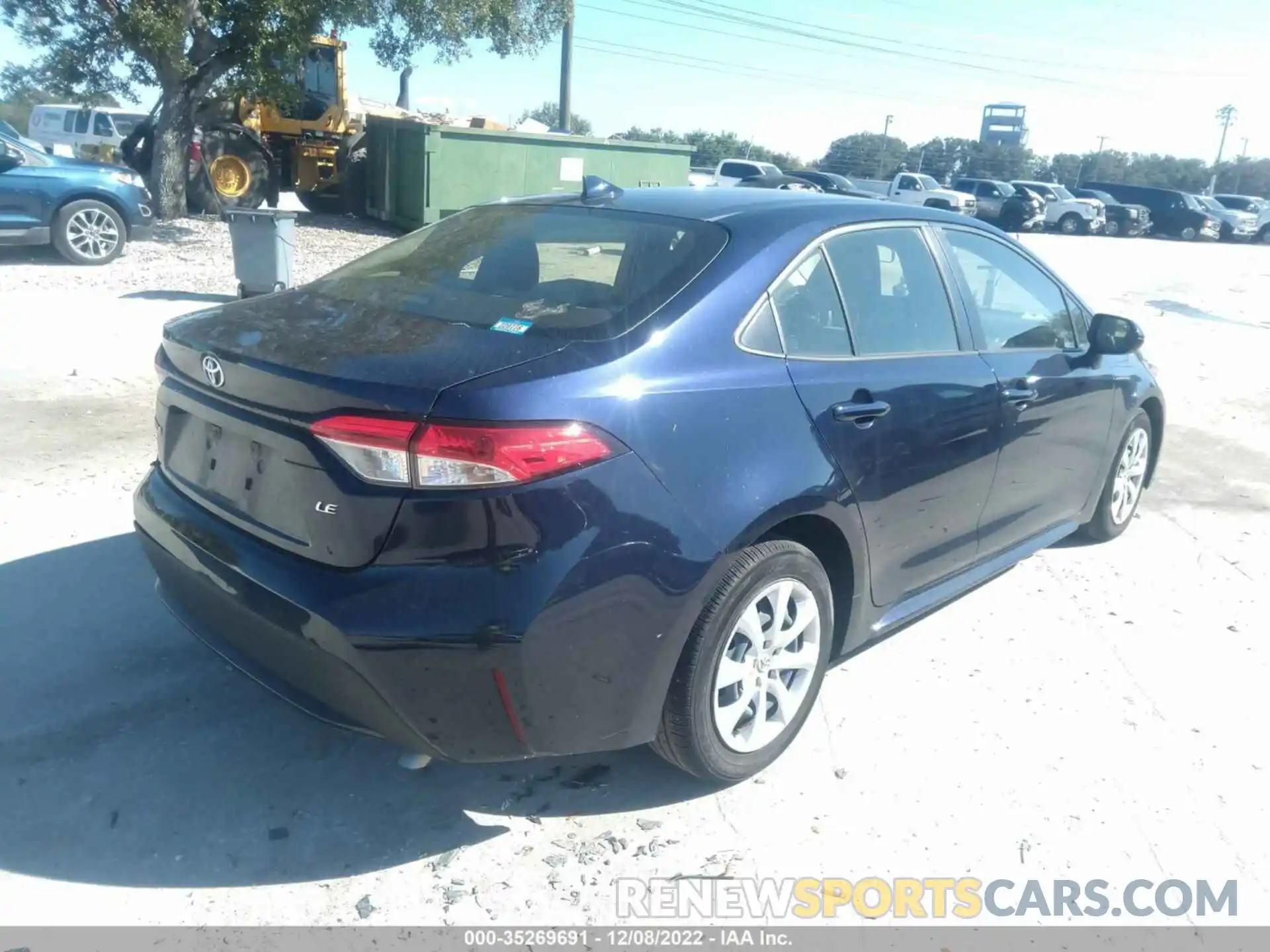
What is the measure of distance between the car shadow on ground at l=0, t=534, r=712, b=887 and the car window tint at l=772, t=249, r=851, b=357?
54.2 inches

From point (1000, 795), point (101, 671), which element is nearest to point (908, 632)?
point (1000, 795)

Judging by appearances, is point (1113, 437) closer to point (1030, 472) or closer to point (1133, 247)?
point (1030, 472)

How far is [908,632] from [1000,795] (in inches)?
44.3

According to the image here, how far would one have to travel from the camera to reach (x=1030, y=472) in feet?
13.7

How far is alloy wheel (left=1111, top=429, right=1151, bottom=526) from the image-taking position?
516 cm

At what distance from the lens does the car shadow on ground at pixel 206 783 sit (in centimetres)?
274

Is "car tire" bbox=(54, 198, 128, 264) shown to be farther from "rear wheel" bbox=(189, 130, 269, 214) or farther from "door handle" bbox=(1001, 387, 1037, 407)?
"door handle" bbox=(1001, 387, 1037, 407)

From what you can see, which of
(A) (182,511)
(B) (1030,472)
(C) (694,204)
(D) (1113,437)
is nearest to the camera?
(A) (182,511)

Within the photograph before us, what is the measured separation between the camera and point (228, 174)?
1764cm

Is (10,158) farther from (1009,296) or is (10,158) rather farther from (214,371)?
(1009,296)

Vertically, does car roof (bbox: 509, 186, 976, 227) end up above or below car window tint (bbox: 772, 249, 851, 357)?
above

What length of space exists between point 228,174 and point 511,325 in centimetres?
1682

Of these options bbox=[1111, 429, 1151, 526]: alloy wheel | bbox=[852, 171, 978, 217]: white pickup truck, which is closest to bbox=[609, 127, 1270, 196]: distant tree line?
bbox=[852, 171, 978, 217]: white pickup truck

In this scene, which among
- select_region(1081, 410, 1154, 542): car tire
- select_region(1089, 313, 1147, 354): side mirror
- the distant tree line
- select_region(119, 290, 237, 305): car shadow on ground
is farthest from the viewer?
the distant tree line
